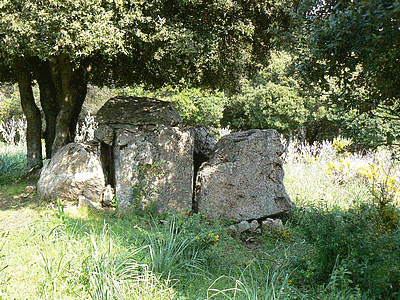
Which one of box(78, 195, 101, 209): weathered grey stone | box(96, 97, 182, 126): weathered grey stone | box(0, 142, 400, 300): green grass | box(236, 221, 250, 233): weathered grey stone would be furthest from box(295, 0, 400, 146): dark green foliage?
box(78, 195, 101, 209): weathered grey stone

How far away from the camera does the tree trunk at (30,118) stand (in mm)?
7812

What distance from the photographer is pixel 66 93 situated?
739 centimetres

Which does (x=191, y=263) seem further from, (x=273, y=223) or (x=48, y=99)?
(x=48, y=99)

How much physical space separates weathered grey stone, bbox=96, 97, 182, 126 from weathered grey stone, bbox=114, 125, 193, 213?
0.16 m

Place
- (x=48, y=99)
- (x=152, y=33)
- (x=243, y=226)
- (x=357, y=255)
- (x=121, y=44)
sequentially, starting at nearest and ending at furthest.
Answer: (x=357, y=255)
(x=121, y=44)
(x=152, y=33)
(x=243, y=226)
(x=48, y=99)

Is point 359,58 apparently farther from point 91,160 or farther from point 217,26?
point 91,160

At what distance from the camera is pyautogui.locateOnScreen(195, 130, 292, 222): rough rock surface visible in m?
6.42

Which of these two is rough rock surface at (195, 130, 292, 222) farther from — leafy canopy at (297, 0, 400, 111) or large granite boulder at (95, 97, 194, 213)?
leafy canopy at (297, 0, 400, 111)

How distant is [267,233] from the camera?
238 inches

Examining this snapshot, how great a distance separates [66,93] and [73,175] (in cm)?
183

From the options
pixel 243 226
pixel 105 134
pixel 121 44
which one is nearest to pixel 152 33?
pixel 121 44

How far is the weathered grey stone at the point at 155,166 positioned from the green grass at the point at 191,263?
3.96 feet

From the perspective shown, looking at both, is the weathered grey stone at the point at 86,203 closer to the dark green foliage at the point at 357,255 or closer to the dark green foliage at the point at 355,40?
the dark green foliage at the point at 357,255

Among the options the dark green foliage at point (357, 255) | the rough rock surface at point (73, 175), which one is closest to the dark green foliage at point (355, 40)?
the dark green foliage at point (357, 255)
